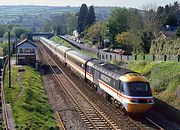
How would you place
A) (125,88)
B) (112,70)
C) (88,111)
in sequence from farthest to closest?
(112,70)
(88,111)
(125,88)

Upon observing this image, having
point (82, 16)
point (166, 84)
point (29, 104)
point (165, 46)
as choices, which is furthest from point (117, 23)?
point (29, 104)

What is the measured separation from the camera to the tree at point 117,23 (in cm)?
9406

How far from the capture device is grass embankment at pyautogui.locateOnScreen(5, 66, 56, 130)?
2402 cm

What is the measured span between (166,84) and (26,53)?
32.9 metres

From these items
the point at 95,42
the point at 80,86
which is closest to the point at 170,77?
the point at 80,86

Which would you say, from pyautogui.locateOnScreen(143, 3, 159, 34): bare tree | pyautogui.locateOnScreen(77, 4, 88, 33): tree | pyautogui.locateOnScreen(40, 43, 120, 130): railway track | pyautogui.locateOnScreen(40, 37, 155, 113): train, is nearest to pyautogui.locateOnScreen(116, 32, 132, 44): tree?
pyautogui.locateOnScreen(143, 3, 159, 34): bare tree

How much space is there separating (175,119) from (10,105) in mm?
12528

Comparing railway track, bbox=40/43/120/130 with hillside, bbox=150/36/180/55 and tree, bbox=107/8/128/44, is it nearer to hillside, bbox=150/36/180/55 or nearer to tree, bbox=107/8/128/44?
hillside, bbox=150/36/180/55

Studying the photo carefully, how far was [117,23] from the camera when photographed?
3765 inches

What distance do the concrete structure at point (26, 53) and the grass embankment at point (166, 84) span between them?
85.6 ft

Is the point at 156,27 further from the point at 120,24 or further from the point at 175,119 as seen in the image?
the point at 175,119

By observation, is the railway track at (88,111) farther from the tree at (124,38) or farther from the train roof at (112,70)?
the tree at (124,38)

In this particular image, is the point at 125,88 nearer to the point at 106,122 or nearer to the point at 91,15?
the point at 106,122

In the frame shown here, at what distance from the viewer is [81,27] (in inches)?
6117
